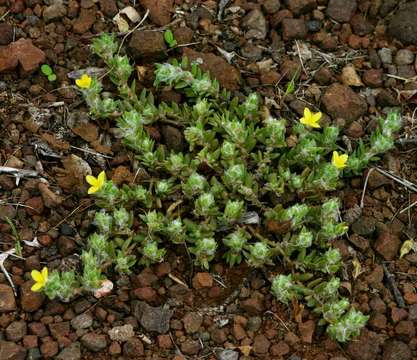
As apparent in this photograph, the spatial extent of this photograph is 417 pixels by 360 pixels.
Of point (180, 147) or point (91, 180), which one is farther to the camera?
point (180, 147)

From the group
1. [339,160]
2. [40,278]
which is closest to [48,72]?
[40,278]

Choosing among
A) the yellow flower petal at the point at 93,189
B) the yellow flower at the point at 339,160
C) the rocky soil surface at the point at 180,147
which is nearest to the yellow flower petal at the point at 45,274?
the rocky soil surface at the point at 180,147

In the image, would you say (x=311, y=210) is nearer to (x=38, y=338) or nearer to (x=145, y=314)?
(x=145, y=314)

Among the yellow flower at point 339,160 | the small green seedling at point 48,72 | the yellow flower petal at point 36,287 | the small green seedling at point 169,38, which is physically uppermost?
A: the small green seedling at point 169,38

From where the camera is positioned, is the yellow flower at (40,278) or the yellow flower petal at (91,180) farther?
the yellow flower petal at (91,180)

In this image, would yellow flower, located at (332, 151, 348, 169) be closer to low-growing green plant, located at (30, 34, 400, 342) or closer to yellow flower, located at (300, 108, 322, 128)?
low-growing green plant, located at (30, 34, 400, 342)

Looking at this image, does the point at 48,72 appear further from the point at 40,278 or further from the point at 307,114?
the point at 307,114

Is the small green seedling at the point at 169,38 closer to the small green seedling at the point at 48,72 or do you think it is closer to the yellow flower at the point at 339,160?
the small green seedling at the point at 48,72
